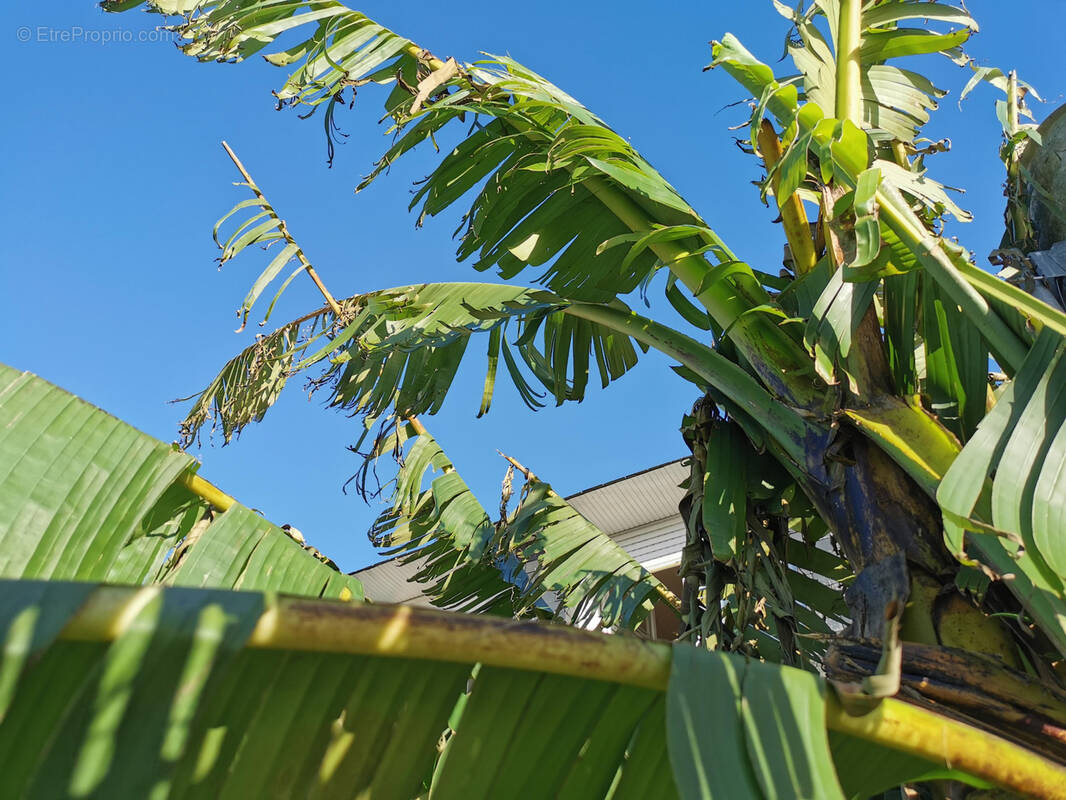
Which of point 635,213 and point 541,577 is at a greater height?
point 635,213

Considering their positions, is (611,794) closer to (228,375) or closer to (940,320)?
(940,320)

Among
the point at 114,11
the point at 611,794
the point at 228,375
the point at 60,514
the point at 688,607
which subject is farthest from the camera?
the point at 228,375

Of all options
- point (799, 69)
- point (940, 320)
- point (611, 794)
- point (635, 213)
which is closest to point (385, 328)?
point (635, 213)

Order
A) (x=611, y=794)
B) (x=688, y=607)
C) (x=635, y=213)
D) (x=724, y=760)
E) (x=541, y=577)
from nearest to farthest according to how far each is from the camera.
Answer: (x=724, y=760), (x=611, y=794), (x=688, y=607), (x=635, y=213), (x=541, y=577)

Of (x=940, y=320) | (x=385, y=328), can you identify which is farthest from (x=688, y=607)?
(x=385, y=328)

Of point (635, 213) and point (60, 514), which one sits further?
point (635, 213)

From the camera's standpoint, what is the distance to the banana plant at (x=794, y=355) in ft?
5.60

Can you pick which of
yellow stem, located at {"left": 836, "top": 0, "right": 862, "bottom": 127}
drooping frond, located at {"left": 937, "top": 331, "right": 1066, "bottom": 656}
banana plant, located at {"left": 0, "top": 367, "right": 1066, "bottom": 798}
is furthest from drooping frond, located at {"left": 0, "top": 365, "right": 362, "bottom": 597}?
yellow stem, located at {"left": 836, "top": 0, "right": 862, "bottom": 127}

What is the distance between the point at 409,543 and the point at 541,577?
3.30 feet

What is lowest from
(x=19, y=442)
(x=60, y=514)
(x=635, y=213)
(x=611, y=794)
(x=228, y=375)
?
(x=611, y=794)

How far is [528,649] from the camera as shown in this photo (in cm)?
121

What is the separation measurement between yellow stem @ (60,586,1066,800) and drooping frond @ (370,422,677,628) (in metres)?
A: 2.12

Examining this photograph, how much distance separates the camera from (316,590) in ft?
8.36

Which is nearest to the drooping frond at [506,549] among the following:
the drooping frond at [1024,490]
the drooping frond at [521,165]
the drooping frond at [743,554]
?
the drooping frond at [743,554]
